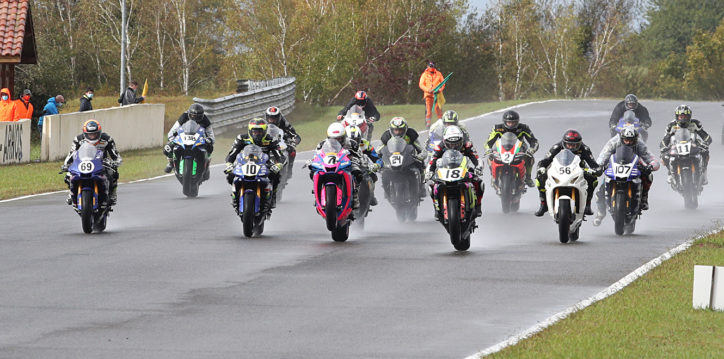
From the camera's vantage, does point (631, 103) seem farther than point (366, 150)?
Yes

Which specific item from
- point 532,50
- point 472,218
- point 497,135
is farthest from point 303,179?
point 532,50

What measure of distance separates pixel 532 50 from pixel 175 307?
82.1 metres

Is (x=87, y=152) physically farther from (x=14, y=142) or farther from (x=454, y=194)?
(x=14, y=142)

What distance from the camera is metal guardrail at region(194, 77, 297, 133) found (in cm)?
3871

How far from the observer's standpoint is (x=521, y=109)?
47781 millimetres

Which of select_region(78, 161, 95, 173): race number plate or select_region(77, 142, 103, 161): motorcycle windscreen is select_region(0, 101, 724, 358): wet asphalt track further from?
select_region(77, 142, 103, 161): motorcycle windscreen

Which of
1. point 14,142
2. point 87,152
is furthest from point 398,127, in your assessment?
point 14,142

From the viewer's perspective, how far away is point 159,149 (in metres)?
36.9

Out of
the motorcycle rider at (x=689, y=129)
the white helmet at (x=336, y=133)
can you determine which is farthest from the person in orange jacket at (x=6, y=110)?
the white helmet at (x=336, y=133)

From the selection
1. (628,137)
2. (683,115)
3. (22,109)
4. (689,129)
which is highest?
(683,115)

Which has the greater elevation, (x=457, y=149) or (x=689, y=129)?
(x=689, y=129)

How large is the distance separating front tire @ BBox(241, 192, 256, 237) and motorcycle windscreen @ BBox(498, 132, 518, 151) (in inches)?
187

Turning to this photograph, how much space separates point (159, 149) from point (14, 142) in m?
6.16

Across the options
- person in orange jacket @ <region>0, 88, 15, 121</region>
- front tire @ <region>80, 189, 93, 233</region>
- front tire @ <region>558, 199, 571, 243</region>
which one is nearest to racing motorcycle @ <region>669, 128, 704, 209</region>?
front tire @ <region>558, 199, 571, 243</region>
